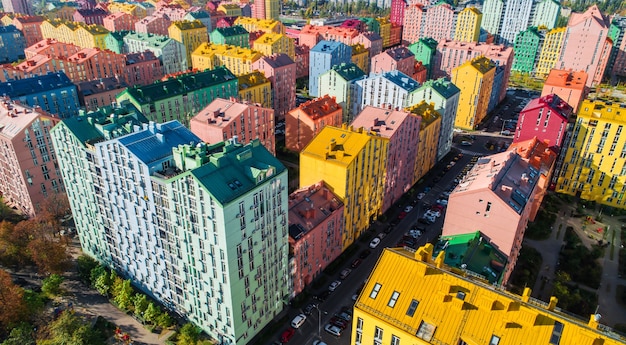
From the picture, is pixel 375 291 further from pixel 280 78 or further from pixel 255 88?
pixel 280 78

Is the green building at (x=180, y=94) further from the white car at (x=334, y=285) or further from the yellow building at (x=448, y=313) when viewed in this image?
the yellow building at (x=448, y=313)

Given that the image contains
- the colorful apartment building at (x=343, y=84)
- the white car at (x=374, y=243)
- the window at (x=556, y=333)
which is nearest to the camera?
the window at (x=556, y=333)

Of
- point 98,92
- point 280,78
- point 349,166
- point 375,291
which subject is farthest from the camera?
point 280,78

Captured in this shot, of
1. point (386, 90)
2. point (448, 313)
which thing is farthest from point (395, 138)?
point (448, 313)

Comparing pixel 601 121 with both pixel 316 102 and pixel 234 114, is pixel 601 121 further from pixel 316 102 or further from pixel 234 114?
pixel 234 114

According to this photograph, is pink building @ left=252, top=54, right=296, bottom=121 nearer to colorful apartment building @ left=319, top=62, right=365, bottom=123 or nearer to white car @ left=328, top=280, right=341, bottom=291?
colorful apartment building @ left=319, top=62, right=365, bottom=123

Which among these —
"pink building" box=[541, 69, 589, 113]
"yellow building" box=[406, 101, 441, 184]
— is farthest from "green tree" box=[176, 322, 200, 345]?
"pink building" box=[541, 69, 589, 113]

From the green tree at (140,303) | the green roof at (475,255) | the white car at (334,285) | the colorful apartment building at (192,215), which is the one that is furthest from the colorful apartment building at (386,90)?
the green tree at (140,303)
